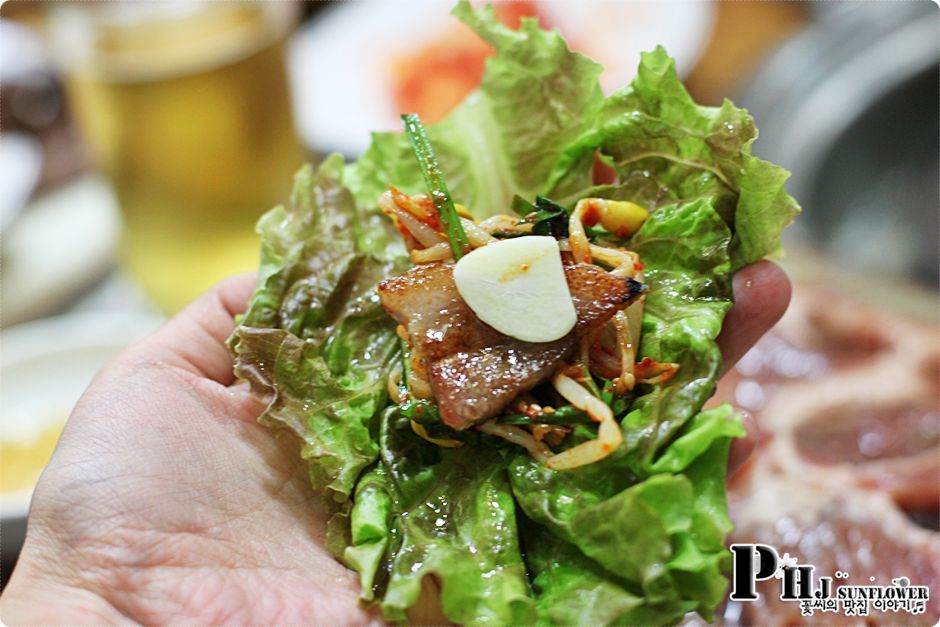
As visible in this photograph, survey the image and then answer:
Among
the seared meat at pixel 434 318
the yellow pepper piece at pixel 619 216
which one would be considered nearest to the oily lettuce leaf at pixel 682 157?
the yellow pepper piece at pixel 619 216

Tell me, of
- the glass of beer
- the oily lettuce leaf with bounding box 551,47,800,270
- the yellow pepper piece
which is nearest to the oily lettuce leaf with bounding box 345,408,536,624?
the yellow pepper piece

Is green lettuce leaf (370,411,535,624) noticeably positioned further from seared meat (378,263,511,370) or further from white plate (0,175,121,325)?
white plate (0,175,121,325)

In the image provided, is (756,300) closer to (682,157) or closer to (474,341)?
(682,157)

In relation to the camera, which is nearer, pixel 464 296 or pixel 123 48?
pixel 464 296

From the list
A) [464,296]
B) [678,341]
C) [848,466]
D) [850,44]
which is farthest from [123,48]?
[850,44]

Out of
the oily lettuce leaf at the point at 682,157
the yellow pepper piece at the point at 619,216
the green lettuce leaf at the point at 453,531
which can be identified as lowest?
the green lettuce leaf at the point at 453,531

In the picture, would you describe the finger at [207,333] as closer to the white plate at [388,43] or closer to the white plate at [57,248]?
the white plate at [57,248]

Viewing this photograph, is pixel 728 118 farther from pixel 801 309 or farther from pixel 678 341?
pixel 801 309
